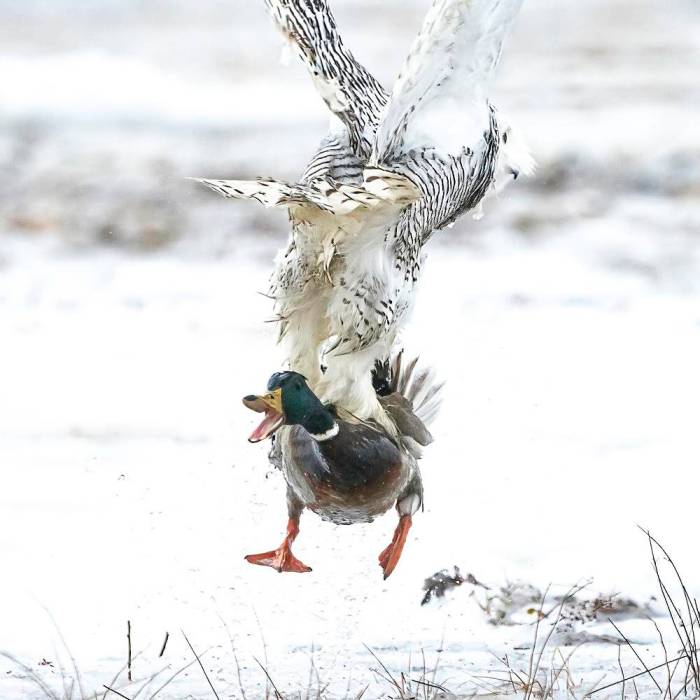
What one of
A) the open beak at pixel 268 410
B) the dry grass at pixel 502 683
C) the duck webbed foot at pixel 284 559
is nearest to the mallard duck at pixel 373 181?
the open beak at pixel 268 410

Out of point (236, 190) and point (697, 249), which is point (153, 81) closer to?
point (697, 249)

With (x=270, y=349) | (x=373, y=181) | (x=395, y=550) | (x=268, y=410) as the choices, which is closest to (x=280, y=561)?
(x=395, y=550)

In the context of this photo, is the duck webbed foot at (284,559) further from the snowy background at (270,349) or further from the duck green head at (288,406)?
the duck green head at (288,406)

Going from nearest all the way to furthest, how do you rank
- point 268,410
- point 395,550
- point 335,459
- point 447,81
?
point 268,410
point 335,459
point 447,81
point 395,550

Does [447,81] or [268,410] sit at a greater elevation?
[447,81]

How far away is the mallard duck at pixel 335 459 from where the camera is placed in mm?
3061

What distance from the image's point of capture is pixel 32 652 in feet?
10.9

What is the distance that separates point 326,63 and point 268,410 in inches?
47.8

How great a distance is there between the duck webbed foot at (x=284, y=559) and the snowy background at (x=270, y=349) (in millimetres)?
197

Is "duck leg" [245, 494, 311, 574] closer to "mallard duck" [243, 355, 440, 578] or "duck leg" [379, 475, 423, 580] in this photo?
"mallard duck" [243, 355, 440, 578]

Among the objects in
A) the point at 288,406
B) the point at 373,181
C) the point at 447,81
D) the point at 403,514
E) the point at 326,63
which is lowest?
the point at 403,514

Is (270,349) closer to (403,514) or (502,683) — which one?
(403,514)

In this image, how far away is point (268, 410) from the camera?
119 inches

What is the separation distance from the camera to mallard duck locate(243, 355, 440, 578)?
3.06 meters
